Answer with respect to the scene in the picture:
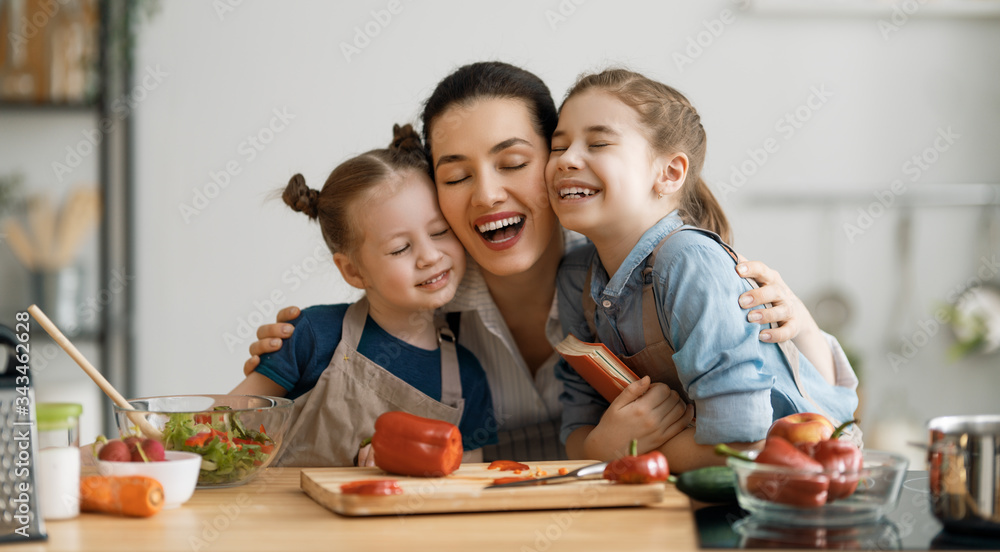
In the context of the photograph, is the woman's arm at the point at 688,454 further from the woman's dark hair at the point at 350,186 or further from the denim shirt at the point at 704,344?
the woman's dark hair at the point at 350,186

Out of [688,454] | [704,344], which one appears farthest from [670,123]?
[688,454]

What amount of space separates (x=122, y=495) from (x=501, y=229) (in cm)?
91

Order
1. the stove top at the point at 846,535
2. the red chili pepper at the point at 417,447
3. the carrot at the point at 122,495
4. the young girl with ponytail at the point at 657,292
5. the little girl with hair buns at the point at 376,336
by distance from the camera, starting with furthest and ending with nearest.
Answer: the little girl with hair buns at the point at 376,336 → the young girl with ponytail at the point at 657,292 → the red chili pepper at the point at 417,447 → the carrot at the point at 122,495 → the stove top at the point at 846,535

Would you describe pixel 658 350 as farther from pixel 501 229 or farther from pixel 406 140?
pixel 406 140

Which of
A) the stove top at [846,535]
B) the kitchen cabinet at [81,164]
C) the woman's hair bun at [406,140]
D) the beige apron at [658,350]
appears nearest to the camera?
the stove top at [846,535]

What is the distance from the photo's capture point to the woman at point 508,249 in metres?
1.70

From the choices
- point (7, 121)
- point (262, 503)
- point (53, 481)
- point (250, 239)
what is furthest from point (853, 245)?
point (7, 121)

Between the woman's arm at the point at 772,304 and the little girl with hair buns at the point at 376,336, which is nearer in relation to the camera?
the woman's arm at the point at 772,304

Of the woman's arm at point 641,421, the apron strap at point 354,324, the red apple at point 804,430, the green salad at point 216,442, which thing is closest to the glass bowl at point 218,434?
the green salad at point 216,442

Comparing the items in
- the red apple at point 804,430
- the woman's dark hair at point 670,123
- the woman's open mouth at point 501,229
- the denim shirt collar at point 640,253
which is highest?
the woman's dark hair at point 670,123

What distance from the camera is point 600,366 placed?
145 centimetres

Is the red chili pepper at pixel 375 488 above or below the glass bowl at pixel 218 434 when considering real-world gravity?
below

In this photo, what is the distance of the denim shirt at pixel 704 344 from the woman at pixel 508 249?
10cm

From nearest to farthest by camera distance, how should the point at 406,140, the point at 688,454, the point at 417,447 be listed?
the point at 417,447
the point at 688,454
the point at 406,140
